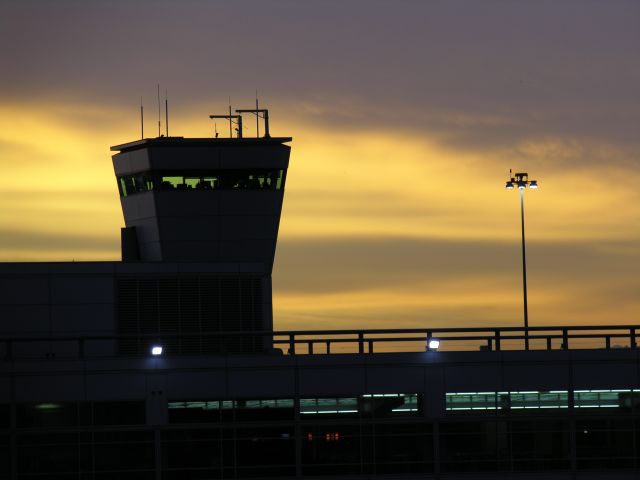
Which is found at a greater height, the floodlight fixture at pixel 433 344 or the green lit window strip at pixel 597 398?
the floodlight fixture at pixel 433 344

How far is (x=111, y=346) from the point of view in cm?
6175

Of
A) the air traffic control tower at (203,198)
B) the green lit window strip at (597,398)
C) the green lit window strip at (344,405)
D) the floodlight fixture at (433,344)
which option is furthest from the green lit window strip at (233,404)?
the air traffic control tower at (203,198)

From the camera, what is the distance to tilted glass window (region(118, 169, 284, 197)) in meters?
68.8

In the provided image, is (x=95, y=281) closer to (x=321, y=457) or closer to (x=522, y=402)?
(x=321, y=457)

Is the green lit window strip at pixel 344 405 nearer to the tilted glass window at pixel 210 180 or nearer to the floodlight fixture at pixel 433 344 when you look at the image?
the floodlight fixture at pixel 433 344

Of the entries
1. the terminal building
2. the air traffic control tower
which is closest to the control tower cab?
the air traffic control tower

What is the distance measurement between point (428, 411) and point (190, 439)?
816cm

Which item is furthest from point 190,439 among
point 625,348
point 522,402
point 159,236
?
point 159,236

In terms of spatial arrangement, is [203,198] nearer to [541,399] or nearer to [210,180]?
[210,180]

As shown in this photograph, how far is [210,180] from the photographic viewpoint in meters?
68.9

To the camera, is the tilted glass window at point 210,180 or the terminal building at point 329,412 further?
the tilted glass window at point 210,180

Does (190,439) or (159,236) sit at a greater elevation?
(159,236)

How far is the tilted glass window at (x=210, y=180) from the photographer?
2707 inches

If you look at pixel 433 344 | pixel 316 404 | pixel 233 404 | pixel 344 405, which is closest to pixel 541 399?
pixel 433 344
